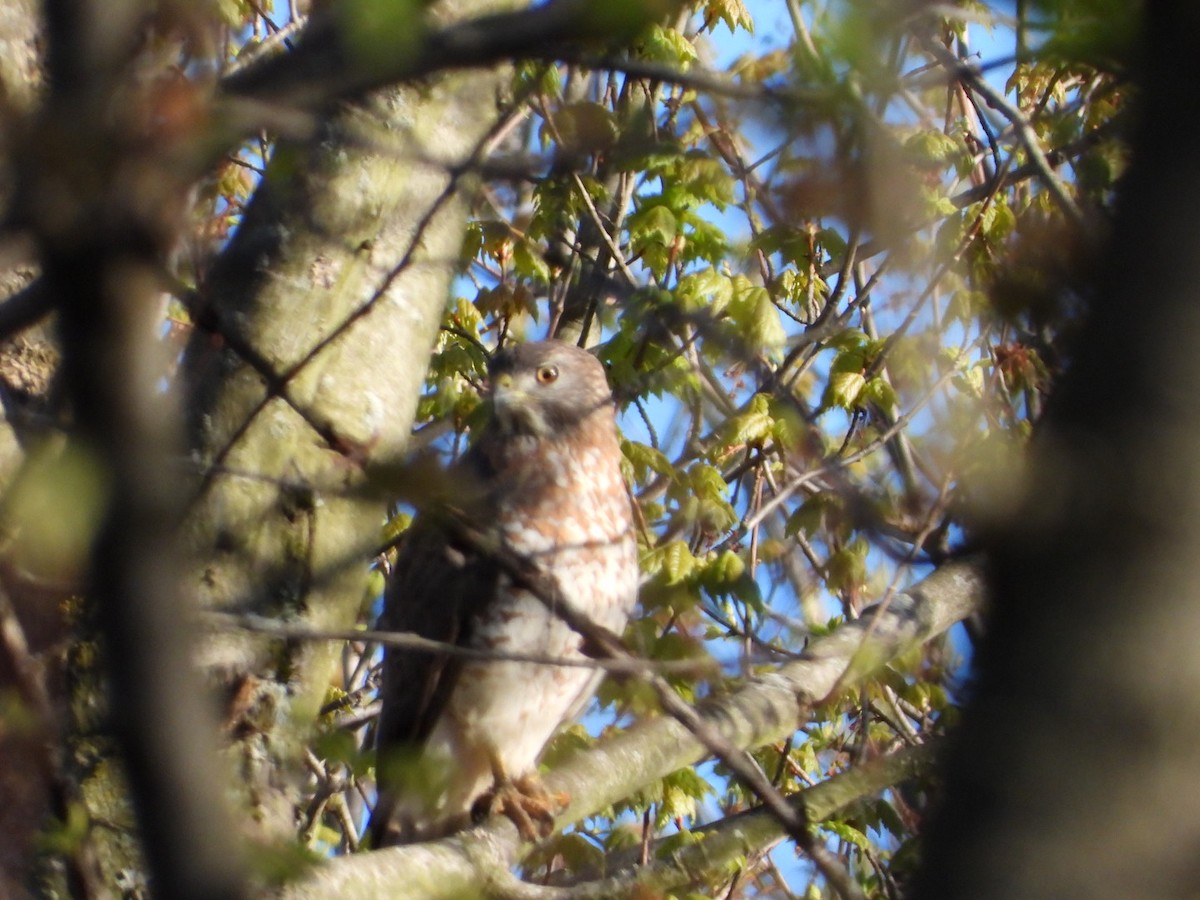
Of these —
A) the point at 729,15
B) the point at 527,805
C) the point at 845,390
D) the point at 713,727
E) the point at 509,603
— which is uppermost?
the point at 729,15

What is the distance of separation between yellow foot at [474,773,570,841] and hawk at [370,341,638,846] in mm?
14

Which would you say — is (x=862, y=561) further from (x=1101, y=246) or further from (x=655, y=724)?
(x=1101, y=246)

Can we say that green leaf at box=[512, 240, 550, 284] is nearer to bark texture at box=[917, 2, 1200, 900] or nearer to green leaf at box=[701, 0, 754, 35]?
green leaf at box=[701, 0, 754, 35]

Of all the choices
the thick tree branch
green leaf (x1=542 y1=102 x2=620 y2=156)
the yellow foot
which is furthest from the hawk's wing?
green leaf (x1=542 y1=102 x2=620 y2=156)

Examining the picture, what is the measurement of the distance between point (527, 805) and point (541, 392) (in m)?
1.43

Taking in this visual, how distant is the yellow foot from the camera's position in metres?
3.87

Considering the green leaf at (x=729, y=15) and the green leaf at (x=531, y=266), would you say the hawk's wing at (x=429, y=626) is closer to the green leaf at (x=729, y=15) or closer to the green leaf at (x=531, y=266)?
the green leaf at (x=531, y=266)

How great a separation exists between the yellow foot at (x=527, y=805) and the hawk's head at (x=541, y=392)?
1.18 m

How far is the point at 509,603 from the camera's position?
4363 millimetres

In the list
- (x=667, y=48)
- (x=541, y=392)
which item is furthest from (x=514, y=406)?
(x=667, y=48)

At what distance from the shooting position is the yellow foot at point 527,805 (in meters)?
3.87

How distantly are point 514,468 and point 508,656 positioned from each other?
2.45 meters

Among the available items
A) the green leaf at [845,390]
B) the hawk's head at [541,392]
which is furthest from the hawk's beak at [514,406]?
the green leaf at [845,390]

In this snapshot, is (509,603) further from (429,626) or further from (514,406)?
(514,406)
